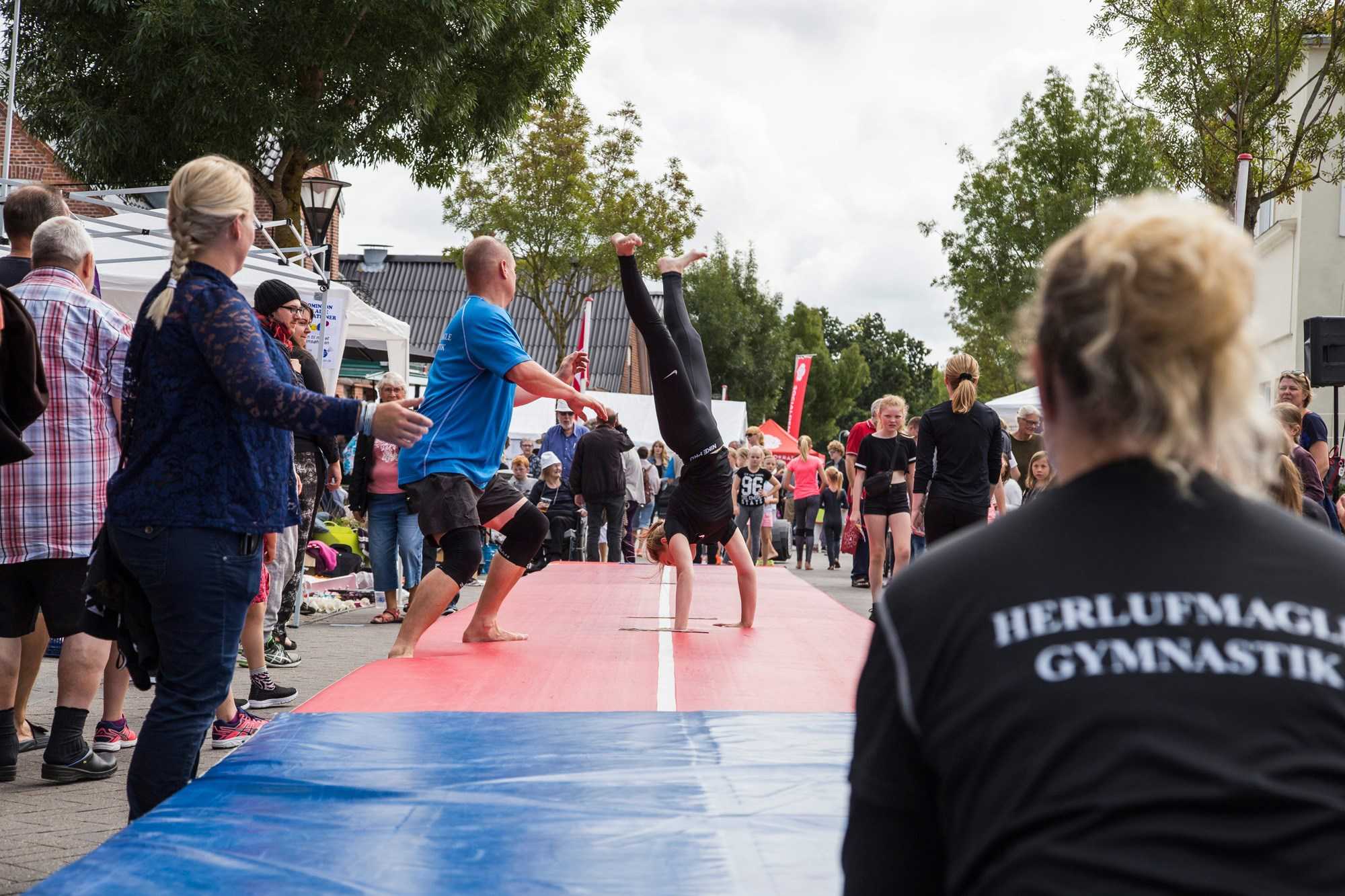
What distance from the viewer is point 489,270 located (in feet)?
21.1

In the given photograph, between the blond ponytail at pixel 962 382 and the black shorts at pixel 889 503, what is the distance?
2.07 metres

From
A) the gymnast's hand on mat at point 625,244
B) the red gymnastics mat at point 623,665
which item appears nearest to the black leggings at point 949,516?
the red gymnastics mat at point 623,665

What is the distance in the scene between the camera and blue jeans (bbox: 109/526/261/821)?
344 cm

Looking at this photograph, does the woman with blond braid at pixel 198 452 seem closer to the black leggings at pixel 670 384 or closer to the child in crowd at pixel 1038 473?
the black leggings at pixel 670 384

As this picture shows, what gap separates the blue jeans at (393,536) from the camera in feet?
35.0

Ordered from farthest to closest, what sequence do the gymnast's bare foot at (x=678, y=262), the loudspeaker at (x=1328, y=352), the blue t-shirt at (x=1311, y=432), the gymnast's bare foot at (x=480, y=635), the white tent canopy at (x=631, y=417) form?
the white tent canopy at (x=631, y=417) → the loudspeaker at (x=1328, y=352) → the blue t-shirt at (x=1311, y=432) → the gymnast's bare foot at (x=678, y=262) → the gymnast's bare foot at (x=480, y=635)

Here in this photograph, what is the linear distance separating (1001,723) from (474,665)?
16.9 ft

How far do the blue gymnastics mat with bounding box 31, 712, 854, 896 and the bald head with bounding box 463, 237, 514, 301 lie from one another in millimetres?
2306

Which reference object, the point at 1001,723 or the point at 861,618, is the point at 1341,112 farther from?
the point at 1001,723

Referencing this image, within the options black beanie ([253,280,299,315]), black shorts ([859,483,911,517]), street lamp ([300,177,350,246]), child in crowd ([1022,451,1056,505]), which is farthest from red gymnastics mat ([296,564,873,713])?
street lamp ([300,177,350,246])

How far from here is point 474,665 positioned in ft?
20.5

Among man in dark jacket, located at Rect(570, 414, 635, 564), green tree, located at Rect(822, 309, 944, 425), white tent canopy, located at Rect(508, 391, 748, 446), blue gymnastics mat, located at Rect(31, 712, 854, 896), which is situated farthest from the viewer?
green tree, located at Rect(822, 309, 944, 425)

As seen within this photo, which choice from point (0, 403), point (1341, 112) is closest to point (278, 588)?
point (0, 403)

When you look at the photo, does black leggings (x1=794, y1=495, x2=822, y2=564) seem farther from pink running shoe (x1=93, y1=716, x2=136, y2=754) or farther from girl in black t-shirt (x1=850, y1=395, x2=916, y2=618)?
pink running shoe (x1=93, y1=716, x2=136, y2=754)
